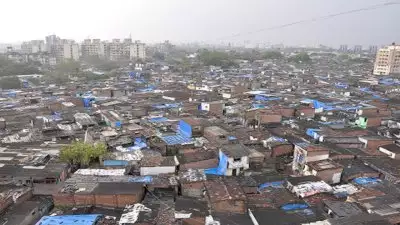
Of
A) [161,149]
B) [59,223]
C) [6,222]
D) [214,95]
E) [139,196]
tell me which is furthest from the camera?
[214,95]

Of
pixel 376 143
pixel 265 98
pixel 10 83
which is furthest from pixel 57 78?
pixel 376 143

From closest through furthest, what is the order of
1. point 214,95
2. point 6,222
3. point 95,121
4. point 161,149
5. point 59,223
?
point 59,223 < point 6,222 < point 161,149 < point 95,121 < point 214,95

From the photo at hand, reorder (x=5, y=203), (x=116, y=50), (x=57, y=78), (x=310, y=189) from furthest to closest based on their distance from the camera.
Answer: (x=116, y=50) → (x=57, y=78) → (x=310, y=189) → (x=5, y=203)

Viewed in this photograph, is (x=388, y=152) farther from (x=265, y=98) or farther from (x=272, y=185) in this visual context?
(x=265, y=98)

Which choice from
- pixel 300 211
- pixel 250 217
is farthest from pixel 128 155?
pixel 300 211

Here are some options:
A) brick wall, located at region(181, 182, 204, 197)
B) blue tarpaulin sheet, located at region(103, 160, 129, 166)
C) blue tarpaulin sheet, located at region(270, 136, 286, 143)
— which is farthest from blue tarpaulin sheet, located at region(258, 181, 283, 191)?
blue tarpaulin sheet, located at region(103, 160, 129, 166)

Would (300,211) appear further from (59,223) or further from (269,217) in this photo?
(59,223)

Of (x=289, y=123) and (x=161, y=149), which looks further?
(x=289, y=123)
